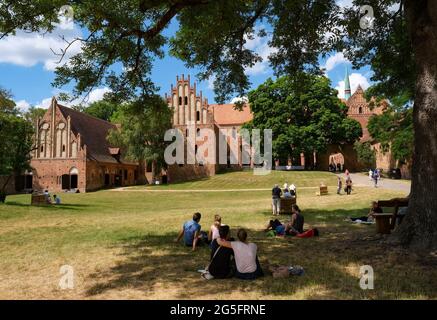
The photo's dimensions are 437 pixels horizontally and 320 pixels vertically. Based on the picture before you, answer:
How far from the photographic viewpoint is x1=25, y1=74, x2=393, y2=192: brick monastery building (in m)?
46.5

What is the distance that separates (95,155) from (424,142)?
44.5 meters

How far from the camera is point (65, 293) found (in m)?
6.78

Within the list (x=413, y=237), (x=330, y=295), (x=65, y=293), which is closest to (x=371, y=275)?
(x=330, y=295)

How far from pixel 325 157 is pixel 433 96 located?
57323 millimetres

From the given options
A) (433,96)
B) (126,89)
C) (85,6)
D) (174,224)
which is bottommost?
(174,224)

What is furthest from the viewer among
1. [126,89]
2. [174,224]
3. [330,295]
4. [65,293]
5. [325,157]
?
[325,157]

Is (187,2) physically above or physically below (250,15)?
below

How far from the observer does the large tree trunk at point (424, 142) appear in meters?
8.87

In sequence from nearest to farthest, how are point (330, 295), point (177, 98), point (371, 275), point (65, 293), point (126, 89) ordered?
point (330, 295) → point (65, 293) → point (371, 275) → point (126, 89) → point (177, 98)

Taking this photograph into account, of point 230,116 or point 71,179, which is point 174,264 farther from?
point 230,116

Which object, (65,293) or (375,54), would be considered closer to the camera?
(65,293)

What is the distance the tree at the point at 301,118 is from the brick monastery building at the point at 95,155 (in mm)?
5254

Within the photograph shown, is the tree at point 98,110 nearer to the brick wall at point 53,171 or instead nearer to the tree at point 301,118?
the brick wall at point 53,171

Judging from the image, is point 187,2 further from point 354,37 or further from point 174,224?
point 174,224
